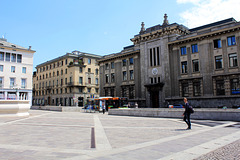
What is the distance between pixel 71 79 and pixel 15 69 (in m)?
16.4

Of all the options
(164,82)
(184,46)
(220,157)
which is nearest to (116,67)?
(164,82)

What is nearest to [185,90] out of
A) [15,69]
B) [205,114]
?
[205,114]

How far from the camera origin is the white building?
50125mm

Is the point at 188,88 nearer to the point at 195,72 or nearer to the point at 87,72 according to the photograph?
the point at 195,72

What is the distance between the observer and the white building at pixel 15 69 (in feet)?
164

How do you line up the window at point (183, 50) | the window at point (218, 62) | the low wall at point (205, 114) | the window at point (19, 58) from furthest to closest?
the window at point (19, 58) → the window at point (183, 50) → the window at point (218, 62) → the low wall at point (205, 114)

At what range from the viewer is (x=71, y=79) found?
6300 centimetres

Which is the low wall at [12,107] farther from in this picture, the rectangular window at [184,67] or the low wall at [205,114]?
the rectangular window at [184,67]

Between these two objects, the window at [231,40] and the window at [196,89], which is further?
the window at [196,89]

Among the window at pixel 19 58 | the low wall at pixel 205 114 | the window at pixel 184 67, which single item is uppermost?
the window at pixel 19 58

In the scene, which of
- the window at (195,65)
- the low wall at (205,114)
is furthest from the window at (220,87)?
the low wall at (205,114)

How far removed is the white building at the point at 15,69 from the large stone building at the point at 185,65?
921 inches

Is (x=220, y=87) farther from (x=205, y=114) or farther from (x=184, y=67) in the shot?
(x=205, y=114)

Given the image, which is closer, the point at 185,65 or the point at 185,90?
the point at 185,90
